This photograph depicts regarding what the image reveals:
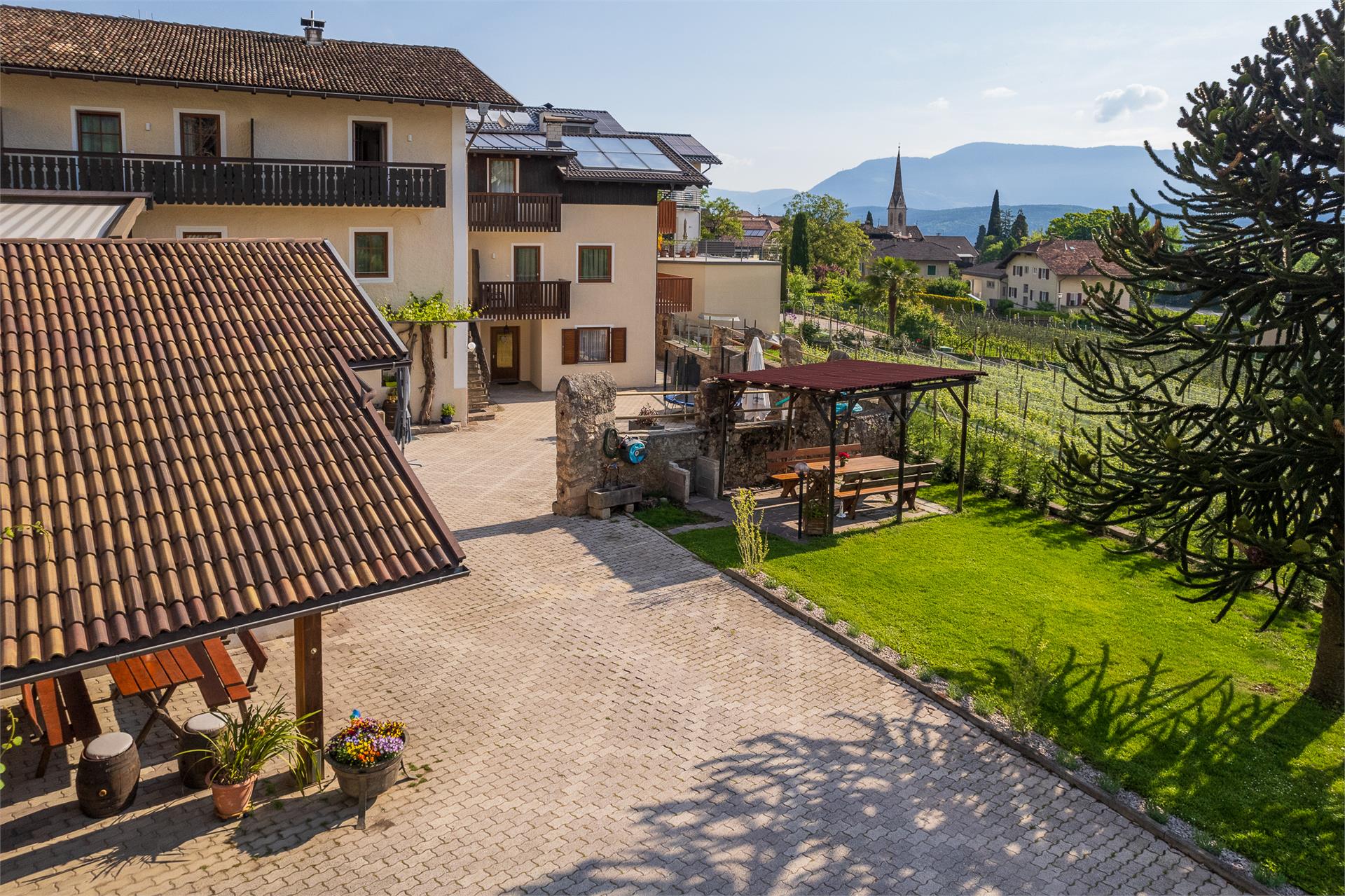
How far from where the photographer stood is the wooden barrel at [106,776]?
29.0 feet

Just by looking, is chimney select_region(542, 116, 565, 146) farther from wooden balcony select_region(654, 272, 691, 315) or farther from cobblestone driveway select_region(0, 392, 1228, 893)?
cobblestone driveway select_region(0, 392, 1228, 893)

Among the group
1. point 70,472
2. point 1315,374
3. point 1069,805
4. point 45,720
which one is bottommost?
point 1069,805

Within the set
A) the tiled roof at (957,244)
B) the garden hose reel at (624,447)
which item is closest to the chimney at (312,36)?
the garden hose reel at (624,447)

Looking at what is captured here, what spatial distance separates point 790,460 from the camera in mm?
18500

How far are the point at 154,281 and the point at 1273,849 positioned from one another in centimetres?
1231

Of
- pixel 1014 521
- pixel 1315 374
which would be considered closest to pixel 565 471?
pixel 1014 521

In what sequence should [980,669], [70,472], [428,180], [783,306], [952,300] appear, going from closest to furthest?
1. [70,472]
2. [980,669]
3. [428,180]
4. [783,306]
5. [952,300]

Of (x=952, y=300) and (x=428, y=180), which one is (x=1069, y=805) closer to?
(x=428, y=180)

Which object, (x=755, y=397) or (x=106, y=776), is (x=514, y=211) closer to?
(x=755, y=397)

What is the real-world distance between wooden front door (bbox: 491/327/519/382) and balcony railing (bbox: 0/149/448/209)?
8.12 meters

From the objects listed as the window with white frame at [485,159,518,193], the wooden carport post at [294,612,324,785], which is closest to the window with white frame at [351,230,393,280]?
the window with white frame at [485,159,518,193]

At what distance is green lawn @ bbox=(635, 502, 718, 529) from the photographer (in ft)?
59.7

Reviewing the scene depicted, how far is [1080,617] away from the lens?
14.0 meters

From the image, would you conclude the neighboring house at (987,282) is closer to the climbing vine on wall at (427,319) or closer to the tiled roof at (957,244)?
the tiled roof at (957,244)
